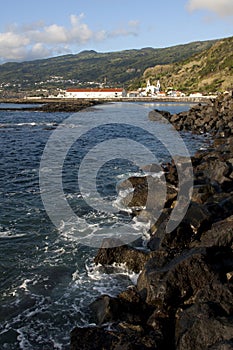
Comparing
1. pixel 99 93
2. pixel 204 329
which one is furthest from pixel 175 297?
pixel 99 93

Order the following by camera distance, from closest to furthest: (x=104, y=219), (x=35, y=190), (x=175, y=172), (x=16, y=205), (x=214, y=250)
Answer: (x=214, y=250)
(x=104, y=219)
(x=16, y=205)
(x=35, y=190)
(x=175, y=172)

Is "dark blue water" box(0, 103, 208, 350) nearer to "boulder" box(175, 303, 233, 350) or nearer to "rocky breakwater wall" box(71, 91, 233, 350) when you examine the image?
"rocky breakwater wall" box(71, 91, 233, 350)

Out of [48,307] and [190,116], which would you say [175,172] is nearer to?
[48,307]

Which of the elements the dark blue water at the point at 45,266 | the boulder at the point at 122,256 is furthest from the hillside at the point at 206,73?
the boulder at the point at 122,256

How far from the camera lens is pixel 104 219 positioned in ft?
47.9

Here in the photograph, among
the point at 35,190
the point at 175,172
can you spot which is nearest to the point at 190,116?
the point at 175,172

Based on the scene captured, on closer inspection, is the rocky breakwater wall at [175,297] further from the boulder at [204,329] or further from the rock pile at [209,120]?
the rock pile at [209,120]

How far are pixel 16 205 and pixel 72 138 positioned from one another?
956 inches

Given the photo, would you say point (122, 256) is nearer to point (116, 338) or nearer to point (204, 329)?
point (116, 338)

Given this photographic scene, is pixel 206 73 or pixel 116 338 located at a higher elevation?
pixel 206 73

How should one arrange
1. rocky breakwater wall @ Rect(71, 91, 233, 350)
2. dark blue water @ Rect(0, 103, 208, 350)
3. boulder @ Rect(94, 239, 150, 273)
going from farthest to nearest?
boulder @ Rect(94, 239, 150, 273) → dark blue water @ Rect(0, 103, 208, 350) → rocky breakwater wall @ Rect(71, 91, 233, 350)

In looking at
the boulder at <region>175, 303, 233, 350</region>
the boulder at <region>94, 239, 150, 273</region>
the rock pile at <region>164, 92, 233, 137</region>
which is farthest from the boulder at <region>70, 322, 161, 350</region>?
the rock pile at <region>164, 92, 233, 137</region>

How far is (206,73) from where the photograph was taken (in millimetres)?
166750

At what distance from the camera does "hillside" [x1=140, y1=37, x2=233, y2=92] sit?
14962 cm
